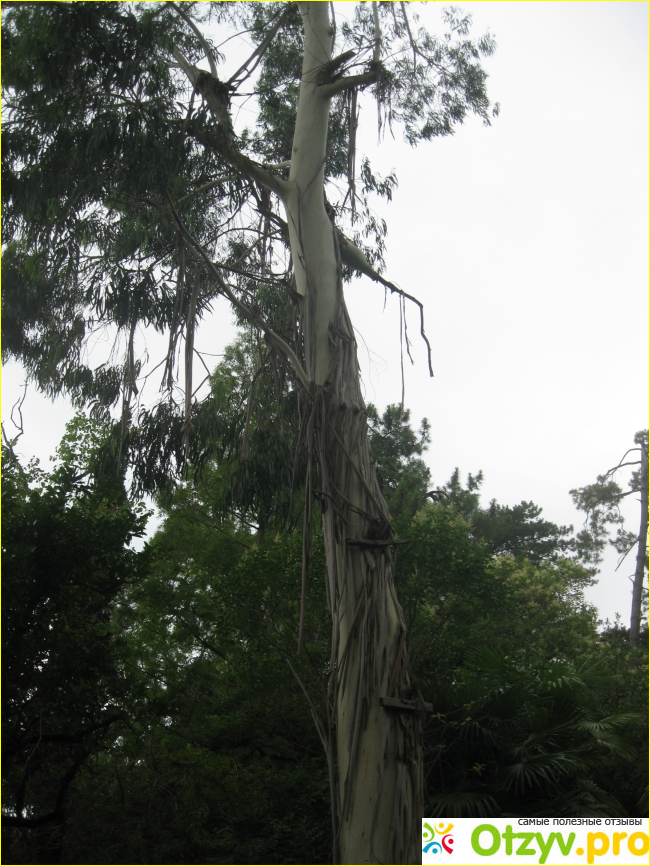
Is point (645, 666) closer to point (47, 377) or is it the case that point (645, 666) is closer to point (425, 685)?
point (425, 685)

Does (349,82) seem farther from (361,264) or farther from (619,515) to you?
(619,515)

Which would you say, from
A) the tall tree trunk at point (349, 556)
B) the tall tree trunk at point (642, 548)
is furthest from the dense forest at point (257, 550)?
the tall tree trunk at point (642, 548)

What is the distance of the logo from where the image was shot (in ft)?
14.3

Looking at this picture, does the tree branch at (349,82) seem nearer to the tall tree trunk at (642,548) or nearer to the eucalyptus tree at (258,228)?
the eucalyptus tree at (258,228)

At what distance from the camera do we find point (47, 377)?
8586 millimetres

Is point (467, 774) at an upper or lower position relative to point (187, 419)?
lower

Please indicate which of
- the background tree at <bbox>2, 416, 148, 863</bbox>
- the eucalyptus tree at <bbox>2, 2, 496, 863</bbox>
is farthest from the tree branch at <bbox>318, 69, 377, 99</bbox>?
the background tree at <bbox>2, 416, 148, 863</bbox>

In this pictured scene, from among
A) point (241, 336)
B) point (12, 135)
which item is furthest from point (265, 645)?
point (241, 336)

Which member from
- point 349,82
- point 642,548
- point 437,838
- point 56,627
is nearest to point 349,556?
point 437,838

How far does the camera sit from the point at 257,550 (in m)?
7.46

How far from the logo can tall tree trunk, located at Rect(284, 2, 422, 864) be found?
61cm

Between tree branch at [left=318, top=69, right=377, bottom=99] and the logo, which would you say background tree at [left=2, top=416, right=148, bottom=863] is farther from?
tree branch at [left=318, top=69, right=377, bottom=99]

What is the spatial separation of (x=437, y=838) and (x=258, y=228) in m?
4.87

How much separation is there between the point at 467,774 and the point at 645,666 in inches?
166
